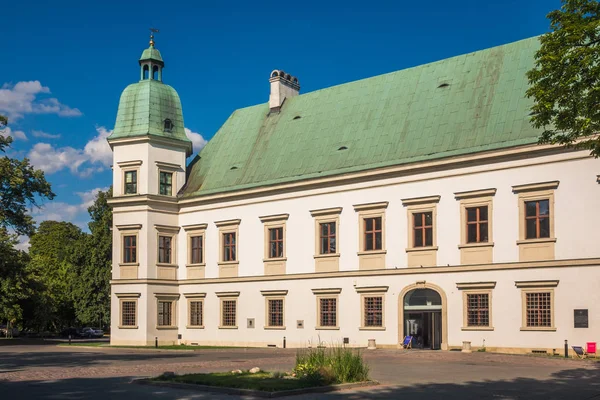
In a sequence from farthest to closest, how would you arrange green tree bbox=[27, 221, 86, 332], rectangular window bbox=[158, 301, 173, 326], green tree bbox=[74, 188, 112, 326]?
green tree bbox=[74, 188, 112, 326], green tree bbox=[27, 221, 86, 332], rectangular window bbox=[158, 301, 173, 326]

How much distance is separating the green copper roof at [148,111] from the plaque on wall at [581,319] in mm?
27247

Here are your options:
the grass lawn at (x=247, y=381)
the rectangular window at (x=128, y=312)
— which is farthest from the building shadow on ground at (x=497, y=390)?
the rectangular window at (x=128, y=312)

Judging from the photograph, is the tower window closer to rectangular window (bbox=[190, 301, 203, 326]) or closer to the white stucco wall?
the white stucco wall

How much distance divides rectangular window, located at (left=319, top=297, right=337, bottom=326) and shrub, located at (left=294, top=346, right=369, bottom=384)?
21.3 m

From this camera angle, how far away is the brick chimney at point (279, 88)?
50.5m

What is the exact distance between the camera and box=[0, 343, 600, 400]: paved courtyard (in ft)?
57.4

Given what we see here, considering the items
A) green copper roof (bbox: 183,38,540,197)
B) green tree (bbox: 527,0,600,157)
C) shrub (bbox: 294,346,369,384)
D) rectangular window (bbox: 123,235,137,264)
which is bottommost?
shrub (bbox: 294,346,369,384)

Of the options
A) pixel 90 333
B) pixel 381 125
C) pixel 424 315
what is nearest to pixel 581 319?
pixel 424 315

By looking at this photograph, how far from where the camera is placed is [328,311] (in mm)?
41531

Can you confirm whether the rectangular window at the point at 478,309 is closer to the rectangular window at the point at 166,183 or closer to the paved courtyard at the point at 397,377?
the paved courtyard at the point at 397,377

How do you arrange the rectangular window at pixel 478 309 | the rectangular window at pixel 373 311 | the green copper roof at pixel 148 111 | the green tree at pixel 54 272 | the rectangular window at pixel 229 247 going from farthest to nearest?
the green tree at pixel 54 272, the green copper roof at pixel 148 111, the rectangular window at pixel 229 247, the rectangular window at pixel 373 311, the rectangular window at pixel 478 309

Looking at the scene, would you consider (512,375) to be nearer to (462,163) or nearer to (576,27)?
(576,27)

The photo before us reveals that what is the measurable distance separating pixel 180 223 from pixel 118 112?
27.2 ft

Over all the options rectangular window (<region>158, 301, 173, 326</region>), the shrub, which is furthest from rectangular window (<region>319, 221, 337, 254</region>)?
the shrub
